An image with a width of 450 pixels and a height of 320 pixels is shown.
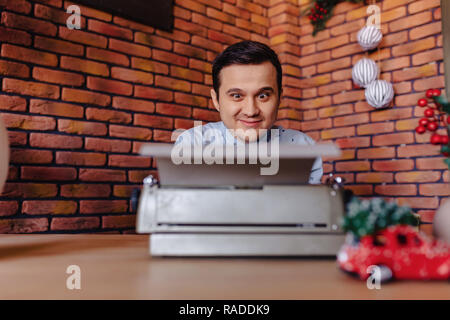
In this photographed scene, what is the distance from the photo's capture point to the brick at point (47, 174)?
5.71 feet

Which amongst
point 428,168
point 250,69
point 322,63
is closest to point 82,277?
point 250,69

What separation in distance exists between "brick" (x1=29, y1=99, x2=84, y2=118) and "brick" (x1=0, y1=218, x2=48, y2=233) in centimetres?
51

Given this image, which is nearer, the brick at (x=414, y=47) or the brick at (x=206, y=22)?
the brick at (x=414, y=47)

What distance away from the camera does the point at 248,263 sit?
2.16 ft

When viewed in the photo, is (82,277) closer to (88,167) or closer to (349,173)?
(88,167)

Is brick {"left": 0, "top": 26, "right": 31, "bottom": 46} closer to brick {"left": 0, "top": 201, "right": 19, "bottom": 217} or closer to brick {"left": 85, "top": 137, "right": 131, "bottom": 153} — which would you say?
brick {"left": 85, "top": 137, "right": 131, "bottom": 153}

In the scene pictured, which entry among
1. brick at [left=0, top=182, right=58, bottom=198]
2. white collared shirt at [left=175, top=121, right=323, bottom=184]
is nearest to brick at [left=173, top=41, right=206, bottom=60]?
white collared shirt at [left=175, top=121, right=323, bottom=184]

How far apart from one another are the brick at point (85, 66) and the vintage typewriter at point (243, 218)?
1.43 m

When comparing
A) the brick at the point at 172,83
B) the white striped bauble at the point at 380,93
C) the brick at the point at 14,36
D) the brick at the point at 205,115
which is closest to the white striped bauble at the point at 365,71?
the white striped bauble at the point at 380,93

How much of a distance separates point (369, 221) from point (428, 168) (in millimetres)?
1914

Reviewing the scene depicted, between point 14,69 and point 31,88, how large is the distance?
4.1 inches

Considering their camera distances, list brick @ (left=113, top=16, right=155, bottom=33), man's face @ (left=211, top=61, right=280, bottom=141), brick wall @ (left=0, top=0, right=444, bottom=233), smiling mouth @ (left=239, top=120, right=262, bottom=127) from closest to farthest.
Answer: man's face @ (left=211, top=61, right=280, bottom=141) < smiling mouth @ (left=239, top=120, right=262, bottom=127) < brick wall @ (left=0, top=0, right=444, bottom=233) < brick @ (left=113, top=16, right=155, bottom=33)

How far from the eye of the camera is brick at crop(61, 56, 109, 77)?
1.86m

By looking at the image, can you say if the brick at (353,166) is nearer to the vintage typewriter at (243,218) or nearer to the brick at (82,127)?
the brick at (82,127)
